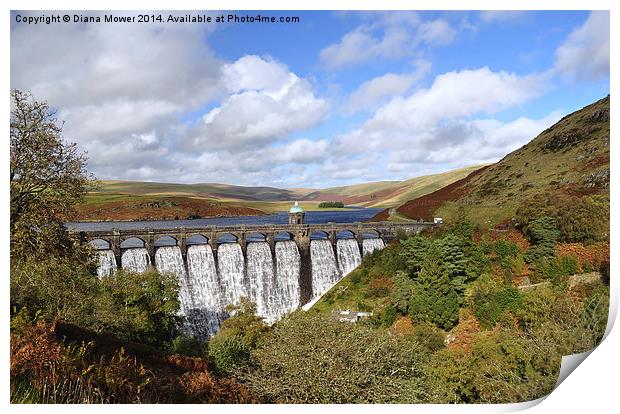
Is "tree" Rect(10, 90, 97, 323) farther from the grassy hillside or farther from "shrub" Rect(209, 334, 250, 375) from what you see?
the grassy hillside

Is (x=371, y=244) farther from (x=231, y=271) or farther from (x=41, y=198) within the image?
(x=41, y=198)

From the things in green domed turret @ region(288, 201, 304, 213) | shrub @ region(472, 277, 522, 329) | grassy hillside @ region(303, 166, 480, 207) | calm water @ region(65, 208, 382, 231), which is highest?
grassy hillside @ region(303, 166, 480, 207)

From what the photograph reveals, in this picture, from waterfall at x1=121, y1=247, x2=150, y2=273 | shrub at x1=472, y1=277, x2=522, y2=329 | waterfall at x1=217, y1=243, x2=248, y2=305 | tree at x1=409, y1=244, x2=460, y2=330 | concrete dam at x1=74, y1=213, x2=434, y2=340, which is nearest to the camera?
shrub at x1=472, y1=277, x2=522, y2=329

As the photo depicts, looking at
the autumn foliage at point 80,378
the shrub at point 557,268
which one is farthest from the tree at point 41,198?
the shrub at point 557,268

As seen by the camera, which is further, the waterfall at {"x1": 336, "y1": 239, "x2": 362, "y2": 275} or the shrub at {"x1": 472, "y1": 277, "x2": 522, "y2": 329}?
the waterfall at {"x1": 336, "y1": 239, "x2": 362, "y2": 275}

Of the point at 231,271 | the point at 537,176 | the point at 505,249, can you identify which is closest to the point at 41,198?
the point at 505,249

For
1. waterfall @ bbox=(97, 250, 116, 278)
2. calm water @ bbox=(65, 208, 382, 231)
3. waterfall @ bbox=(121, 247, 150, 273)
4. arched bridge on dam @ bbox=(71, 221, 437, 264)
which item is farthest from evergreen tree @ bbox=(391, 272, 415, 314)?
waterfall @ bbox=(97, 250, 116, 278)
